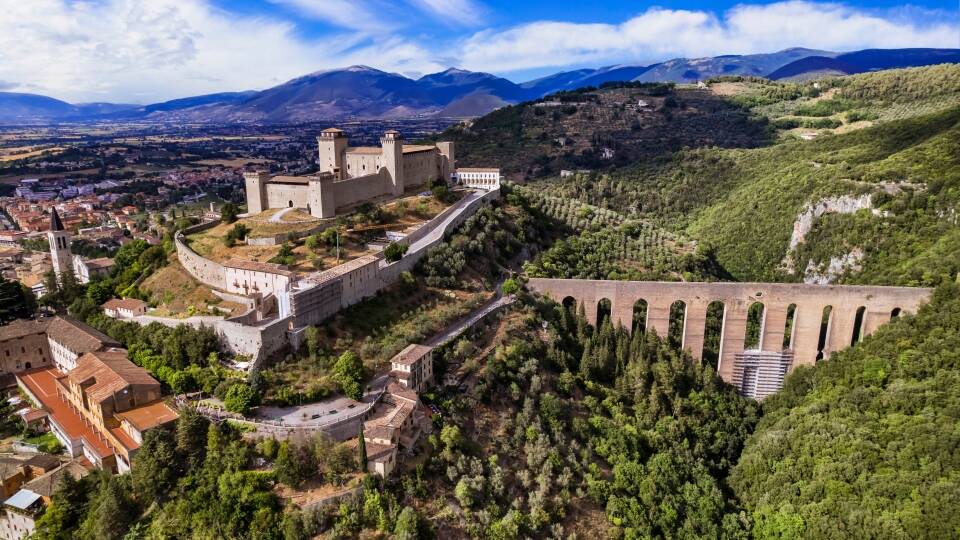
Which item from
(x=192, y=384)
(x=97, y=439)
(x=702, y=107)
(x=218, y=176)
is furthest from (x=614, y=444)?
(x=218, y=176)

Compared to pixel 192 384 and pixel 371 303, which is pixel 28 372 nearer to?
pixel 192 384

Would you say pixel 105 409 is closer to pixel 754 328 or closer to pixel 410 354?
pixel 410 354

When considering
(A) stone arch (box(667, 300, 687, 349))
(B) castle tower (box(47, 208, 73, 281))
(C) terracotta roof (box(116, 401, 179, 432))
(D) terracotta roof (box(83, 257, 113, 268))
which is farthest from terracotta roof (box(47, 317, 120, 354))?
(A) stone arch (box(667, 300, 687, 349))

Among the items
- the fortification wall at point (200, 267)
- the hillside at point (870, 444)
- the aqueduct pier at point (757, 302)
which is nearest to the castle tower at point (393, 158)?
the aqueduct pier at point (757, 302)

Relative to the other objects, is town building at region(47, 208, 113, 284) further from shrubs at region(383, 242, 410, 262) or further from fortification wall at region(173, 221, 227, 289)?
shrubs at region(383, 242, 410, 262)

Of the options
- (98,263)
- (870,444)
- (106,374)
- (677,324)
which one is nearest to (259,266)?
(106,374)

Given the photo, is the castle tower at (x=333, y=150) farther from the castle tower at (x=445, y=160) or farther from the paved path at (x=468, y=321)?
the paved path at (x=468, y=321)
